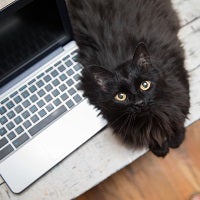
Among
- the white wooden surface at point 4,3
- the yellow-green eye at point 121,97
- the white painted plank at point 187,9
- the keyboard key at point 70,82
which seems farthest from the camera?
the white painted plank at point 187,9

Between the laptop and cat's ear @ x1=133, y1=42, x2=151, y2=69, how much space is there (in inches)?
7.1

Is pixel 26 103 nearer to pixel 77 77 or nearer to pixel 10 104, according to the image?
pixel 10 104

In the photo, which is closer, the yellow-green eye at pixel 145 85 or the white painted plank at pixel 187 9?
the yellow-green eye at pixel 145 85

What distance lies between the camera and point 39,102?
83 cm

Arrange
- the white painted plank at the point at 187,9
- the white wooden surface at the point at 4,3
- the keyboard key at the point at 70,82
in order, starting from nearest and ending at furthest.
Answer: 1. the white wooden surface at the point at 4,3
2. the keyboard key at the point at 70,82
3. the white painted plank at the point at 187,9

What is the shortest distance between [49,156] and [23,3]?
1.19ft

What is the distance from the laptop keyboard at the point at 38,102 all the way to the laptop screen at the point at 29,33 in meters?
0.05

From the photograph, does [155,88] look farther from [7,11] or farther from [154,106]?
[7,11]

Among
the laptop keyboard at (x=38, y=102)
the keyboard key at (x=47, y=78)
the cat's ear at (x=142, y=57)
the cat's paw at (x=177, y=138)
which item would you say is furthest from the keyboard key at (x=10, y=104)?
the cat's paw at (x=177, y=138)

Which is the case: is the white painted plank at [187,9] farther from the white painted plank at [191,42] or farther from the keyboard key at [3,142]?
the keyboard key at [3,142]

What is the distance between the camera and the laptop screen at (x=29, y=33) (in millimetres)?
707

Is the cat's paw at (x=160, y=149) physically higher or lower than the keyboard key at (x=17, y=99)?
lower

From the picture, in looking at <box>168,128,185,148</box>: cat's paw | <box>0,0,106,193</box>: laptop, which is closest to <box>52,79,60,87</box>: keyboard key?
<box>0,0,106,193</box>: laptop

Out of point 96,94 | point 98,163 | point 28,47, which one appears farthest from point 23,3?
point 98,163
